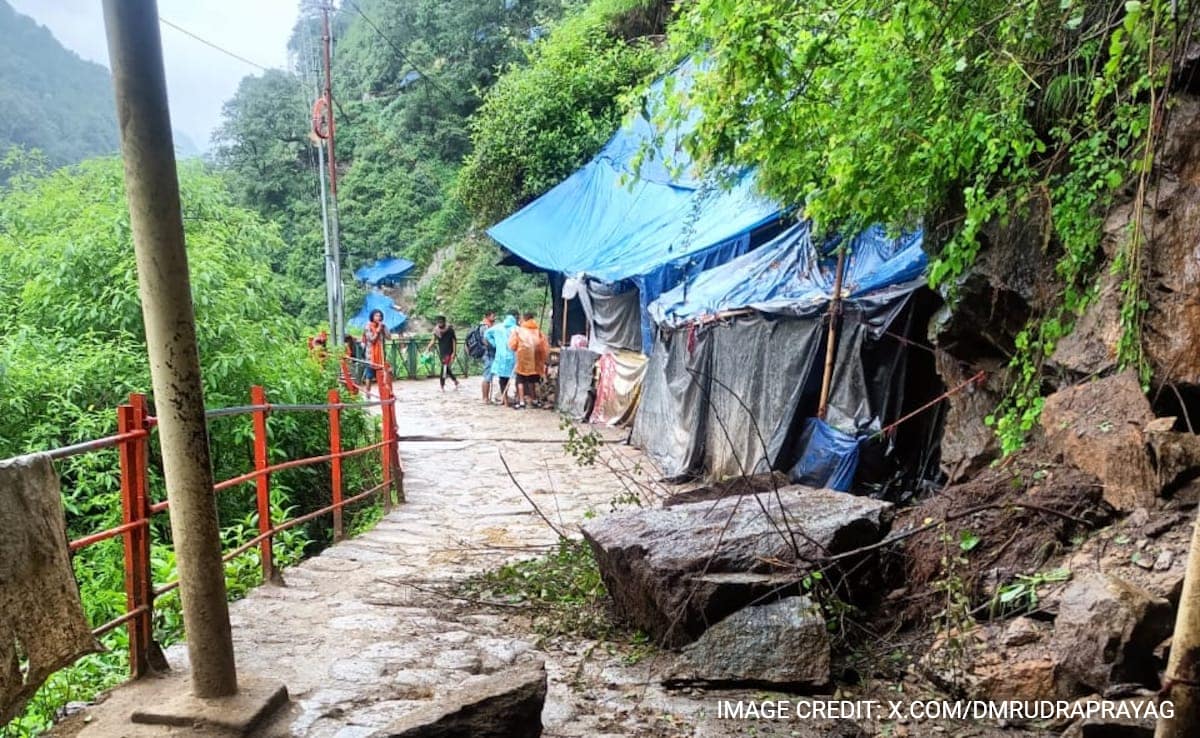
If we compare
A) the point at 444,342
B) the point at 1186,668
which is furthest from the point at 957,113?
the point at 444,342

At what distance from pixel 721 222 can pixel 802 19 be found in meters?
6.27

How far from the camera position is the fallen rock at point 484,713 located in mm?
2754

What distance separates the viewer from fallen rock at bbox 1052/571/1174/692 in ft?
8.84

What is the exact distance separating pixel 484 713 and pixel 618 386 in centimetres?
1014

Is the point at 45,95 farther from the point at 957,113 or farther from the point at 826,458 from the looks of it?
the point at 957,113

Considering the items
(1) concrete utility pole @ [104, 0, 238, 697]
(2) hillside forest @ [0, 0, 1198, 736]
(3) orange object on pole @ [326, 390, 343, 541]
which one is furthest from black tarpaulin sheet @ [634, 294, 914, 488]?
(1) concrete utility pole @ [104, 0, 238, 697]

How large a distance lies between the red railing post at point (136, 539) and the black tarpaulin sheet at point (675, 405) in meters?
5.71

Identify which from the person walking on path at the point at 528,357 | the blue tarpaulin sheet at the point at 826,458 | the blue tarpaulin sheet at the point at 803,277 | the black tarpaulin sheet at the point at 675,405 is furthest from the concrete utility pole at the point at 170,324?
the person walking on path at the point at 528,357

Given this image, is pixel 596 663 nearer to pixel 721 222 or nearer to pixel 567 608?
pixel 567 608

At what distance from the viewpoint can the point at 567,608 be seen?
4.55 m

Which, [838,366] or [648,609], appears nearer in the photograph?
[648,609]

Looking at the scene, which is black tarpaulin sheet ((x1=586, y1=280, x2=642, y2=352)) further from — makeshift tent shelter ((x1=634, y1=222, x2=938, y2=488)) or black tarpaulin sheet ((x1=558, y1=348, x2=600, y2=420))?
makeshift tent shelter ((x1=634, y1=222, x2=938, y2=488))

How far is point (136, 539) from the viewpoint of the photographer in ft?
10.6

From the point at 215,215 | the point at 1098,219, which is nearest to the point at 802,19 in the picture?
the point at 1098,219
